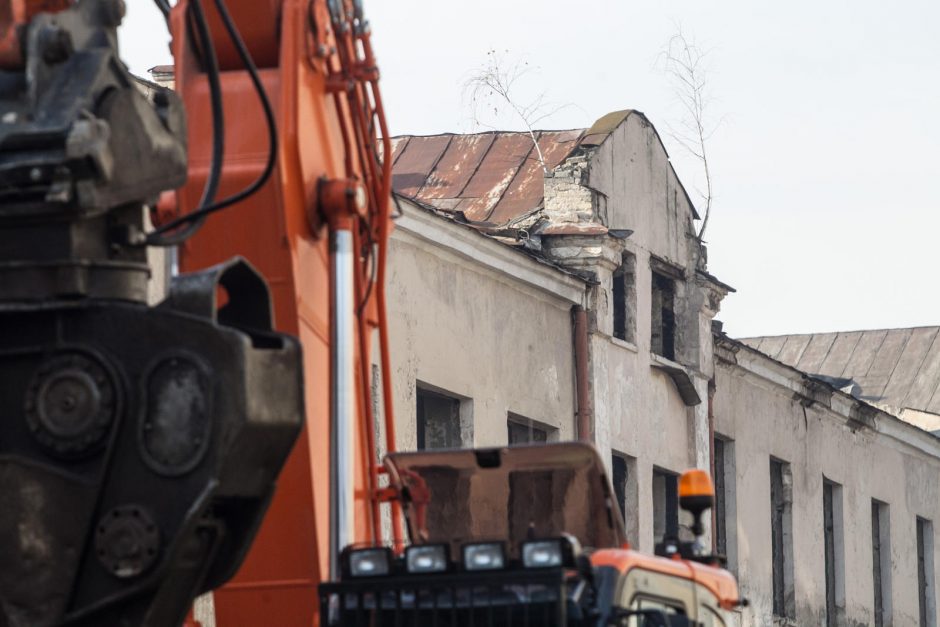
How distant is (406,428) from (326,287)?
11090mm

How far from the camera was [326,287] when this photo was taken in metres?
8.72

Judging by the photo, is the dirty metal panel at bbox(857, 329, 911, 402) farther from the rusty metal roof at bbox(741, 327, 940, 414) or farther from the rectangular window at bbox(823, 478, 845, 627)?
the rectangular window at bbox(823, 478, 845, 627)

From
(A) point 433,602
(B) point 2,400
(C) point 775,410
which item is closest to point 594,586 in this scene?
(A) point 433,602

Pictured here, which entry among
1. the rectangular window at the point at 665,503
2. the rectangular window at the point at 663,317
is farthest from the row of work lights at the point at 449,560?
the rectangular window at the point at 663,317

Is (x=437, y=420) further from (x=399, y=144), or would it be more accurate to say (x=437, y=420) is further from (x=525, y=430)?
(x=399, y=144)

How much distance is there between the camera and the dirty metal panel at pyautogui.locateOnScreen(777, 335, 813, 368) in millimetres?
48125

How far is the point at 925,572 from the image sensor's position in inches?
1410

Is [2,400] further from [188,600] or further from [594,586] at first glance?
[594,586]

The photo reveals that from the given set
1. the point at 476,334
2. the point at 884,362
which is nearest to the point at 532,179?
the point at 476,334

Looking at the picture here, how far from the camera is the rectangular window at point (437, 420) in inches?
824

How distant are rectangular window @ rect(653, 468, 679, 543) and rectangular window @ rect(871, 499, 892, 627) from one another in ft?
26.0

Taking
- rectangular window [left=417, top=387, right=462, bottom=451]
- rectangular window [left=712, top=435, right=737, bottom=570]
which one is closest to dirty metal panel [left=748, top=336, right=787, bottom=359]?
rectangular window [left=712, top=435, right=737, bottom=570]

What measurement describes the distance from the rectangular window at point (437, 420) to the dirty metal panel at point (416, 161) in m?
5.62

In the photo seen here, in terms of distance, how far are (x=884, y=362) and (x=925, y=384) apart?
1.47 meters
